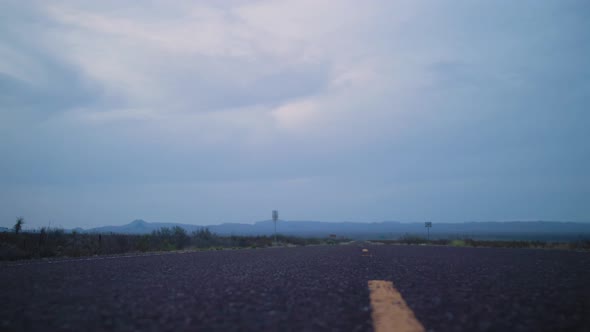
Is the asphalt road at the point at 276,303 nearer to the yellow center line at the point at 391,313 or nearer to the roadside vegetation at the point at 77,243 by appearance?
the yellow center line at the point at 391,313

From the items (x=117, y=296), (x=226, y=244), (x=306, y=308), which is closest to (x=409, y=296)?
(x=306, y=308)

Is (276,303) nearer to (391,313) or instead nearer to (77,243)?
(391,313)

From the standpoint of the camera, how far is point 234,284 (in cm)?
631

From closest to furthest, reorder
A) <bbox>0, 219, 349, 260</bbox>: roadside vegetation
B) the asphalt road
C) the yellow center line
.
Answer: the yellow center line, the asphalt road, <bbox>0, 219, 349, 260</bbox>: roadside vegetation

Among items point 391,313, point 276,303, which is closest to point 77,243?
point 276,303

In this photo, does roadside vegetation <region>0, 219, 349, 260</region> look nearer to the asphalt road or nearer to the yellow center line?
the asphalt road

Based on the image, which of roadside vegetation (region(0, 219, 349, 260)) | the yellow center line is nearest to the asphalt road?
the yellow center line

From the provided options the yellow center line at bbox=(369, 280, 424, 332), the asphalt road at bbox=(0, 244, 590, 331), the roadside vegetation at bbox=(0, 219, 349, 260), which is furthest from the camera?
the roadside vegetation at bbox=(0, 219, 349, 260)

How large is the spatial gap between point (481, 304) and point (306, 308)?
195cm

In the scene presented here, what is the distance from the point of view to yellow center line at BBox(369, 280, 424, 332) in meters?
3.44

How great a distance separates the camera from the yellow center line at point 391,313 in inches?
136

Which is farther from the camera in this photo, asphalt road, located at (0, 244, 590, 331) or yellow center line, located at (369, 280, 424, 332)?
asphalt road, located at (0, 244, 590, 331)

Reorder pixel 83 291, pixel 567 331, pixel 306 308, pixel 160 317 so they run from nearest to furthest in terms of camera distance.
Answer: pixel 567 331 → pixel 160 317 → pixel 306 308 → pixel 83 291

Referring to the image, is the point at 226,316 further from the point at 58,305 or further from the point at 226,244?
the point at 226,244
